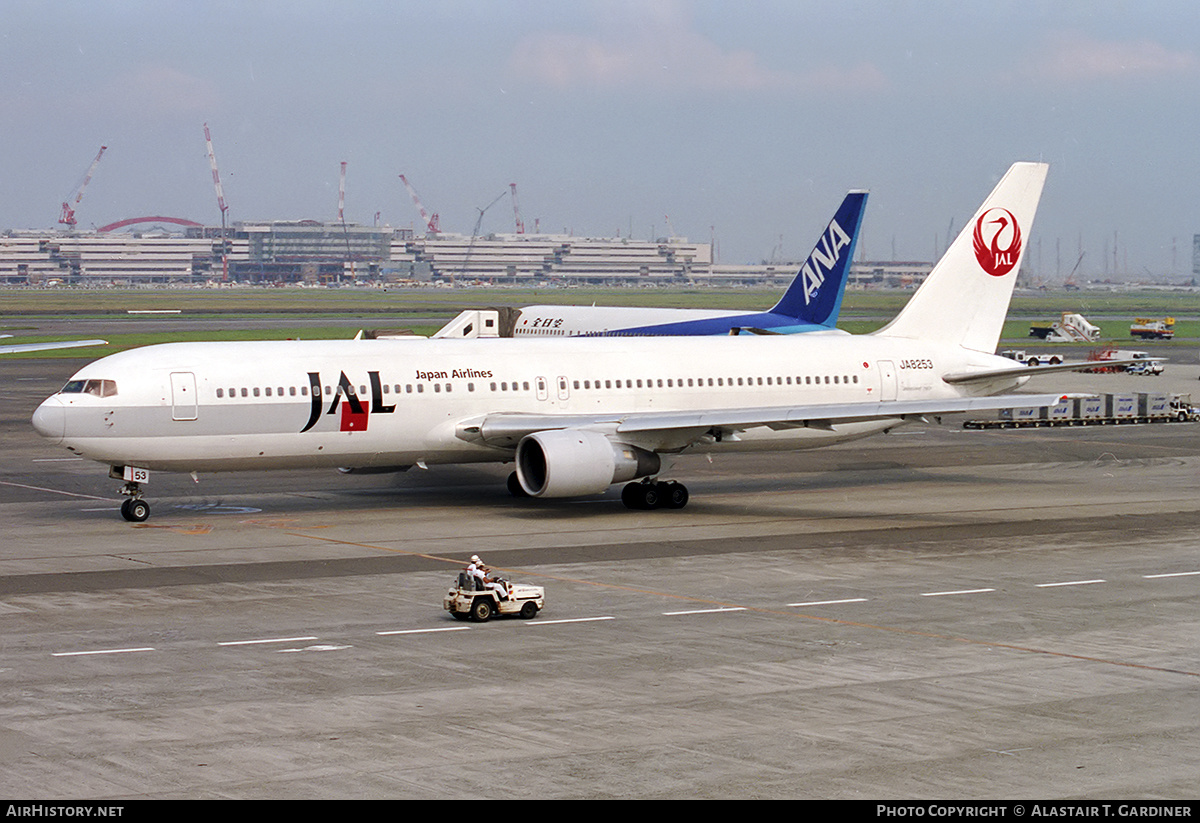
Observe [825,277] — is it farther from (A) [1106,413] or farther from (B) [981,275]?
(B) [981,275]

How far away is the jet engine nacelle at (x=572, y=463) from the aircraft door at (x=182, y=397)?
8147mm

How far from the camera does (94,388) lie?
37.2 metres

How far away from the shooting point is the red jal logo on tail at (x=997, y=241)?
160ft

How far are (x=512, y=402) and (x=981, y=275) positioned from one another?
16741mm

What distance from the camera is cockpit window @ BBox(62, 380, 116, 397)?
37.1 metres

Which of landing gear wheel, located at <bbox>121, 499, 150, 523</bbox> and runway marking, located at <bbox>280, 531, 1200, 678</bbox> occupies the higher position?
landing gear wheel, located at <bbox>121, 499, 150, 523</bbox>

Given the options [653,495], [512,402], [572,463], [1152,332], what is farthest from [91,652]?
[1152,332]

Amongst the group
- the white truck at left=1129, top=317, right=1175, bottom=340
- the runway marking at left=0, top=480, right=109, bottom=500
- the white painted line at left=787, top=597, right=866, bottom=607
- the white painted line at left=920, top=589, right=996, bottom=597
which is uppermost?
the white truck at left=1129, top=317, right=1175, bottom=340

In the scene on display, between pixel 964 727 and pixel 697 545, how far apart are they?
52.5ft

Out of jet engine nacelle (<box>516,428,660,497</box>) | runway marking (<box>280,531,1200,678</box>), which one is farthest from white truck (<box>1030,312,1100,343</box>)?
runway marking (<box>280,531,1200,678</box>)

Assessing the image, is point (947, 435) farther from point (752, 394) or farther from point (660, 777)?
point (660, 777)

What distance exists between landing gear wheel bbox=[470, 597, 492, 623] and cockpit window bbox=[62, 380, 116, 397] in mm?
15025

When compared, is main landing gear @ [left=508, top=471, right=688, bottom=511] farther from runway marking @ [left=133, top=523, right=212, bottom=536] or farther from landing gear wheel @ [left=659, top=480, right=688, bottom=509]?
runway marking @ [left=133, top=523, right=212, bottom=536]

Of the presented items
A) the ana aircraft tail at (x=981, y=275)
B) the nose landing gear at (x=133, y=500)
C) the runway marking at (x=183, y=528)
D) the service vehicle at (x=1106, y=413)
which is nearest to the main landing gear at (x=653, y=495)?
the runway marking at (x=183, y=528)
